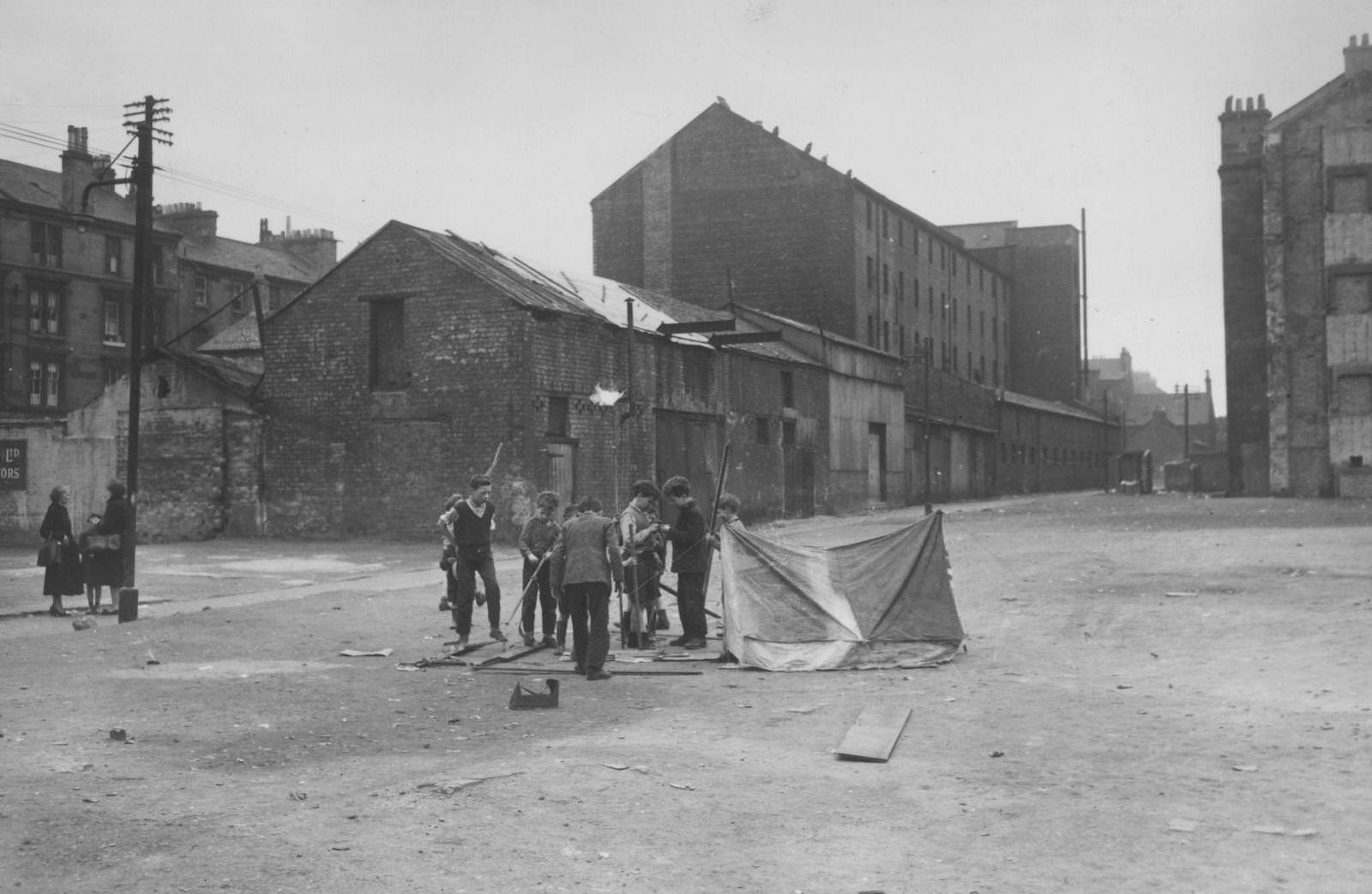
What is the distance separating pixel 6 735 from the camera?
27.9 feet

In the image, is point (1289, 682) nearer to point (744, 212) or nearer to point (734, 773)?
point (734, 773)

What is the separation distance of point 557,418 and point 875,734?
20.1m

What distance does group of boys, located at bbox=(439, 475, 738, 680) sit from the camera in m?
11.8

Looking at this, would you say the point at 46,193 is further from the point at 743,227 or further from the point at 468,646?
the point at 468,646

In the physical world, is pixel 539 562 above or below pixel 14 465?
below

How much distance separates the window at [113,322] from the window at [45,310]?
2102mm

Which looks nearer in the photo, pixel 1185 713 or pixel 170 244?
pixel 1185 713

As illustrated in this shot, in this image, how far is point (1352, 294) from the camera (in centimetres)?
4150

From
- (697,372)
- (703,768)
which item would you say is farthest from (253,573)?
(703,768)

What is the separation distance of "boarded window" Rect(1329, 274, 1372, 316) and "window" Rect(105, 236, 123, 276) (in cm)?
4652

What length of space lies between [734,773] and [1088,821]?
6.79ft

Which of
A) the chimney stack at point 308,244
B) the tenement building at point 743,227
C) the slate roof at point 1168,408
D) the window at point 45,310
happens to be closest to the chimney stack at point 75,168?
the window at point 45,310

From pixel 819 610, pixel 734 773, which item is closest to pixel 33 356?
pixel 819 610

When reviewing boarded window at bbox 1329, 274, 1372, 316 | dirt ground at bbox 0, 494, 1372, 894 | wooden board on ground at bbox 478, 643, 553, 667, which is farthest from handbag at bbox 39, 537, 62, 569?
boarded window at bbox 1329, 274, 1372, 316
